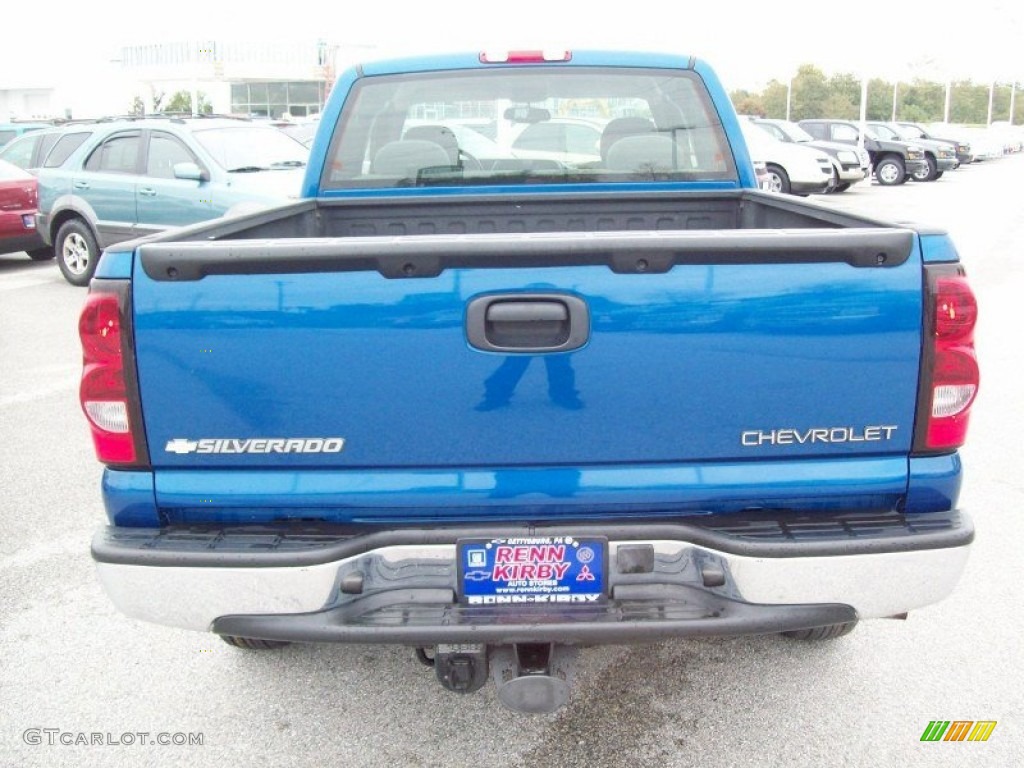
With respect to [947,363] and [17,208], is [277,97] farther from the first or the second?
[947,363]

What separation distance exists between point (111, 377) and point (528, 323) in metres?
1.03

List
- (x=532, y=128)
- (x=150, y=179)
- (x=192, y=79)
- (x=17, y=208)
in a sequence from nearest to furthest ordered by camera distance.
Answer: (x=532, y=128) → (x=150, y=179) → (x=17, y=208) → (x=192, y=79)

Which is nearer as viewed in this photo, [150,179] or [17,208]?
[150,179]

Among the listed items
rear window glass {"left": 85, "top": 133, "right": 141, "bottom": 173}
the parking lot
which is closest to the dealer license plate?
the parking lot

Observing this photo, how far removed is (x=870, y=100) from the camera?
73.9 m

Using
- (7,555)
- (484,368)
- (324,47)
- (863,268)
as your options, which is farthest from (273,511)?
(324,47)

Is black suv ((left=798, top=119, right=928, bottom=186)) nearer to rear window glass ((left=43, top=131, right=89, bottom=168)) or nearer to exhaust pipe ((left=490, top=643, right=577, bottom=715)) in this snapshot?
rear window glass ((left=43, top=131, right=89, bottom=168))

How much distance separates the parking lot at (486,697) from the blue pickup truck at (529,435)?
59 centimetres

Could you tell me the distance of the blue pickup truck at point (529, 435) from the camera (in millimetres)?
2268

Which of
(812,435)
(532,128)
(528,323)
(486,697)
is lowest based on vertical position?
(486,697)

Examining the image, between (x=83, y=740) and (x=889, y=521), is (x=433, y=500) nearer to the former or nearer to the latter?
(x=889, y=521)

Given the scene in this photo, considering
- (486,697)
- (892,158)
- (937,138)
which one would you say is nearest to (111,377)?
(486,697)

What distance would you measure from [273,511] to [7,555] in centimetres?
242

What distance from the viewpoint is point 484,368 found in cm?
229
